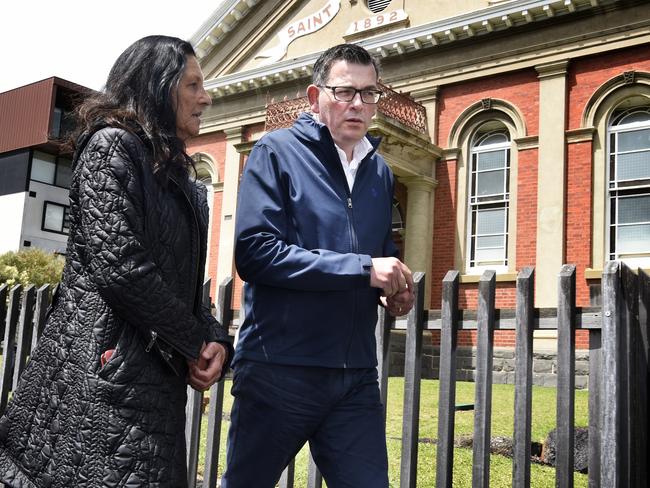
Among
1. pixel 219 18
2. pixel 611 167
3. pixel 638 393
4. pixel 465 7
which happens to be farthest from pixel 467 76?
pixel 638 393

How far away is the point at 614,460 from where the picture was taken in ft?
9.86

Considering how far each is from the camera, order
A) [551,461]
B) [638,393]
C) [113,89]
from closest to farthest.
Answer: [113,89], [638,393], [551,461]

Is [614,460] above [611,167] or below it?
below

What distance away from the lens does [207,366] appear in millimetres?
2330

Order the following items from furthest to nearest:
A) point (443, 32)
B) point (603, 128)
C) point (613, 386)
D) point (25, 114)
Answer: point (25, 114) < point (443, 32) < point (603, 128) < point (613, 386)

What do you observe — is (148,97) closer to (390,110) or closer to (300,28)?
(390,110)

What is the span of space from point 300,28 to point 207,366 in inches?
708

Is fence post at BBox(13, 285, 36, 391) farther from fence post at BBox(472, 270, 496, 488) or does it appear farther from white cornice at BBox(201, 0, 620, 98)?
white cornice at BBox(201, 0, 620, 98)

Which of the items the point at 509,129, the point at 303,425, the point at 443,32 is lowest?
the point at 303,425

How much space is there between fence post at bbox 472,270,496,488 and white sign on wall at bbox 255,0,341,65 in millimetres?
16285

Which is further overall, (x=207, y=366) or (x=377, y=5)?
(x=377, y=5)

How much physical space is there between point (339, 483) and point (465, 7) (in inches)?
600

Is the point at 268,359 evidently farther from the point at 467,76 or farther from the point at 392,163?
the point at 467,76

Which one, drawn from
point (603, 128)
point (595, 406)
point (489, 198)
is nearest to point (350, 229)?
point (595, 406)
